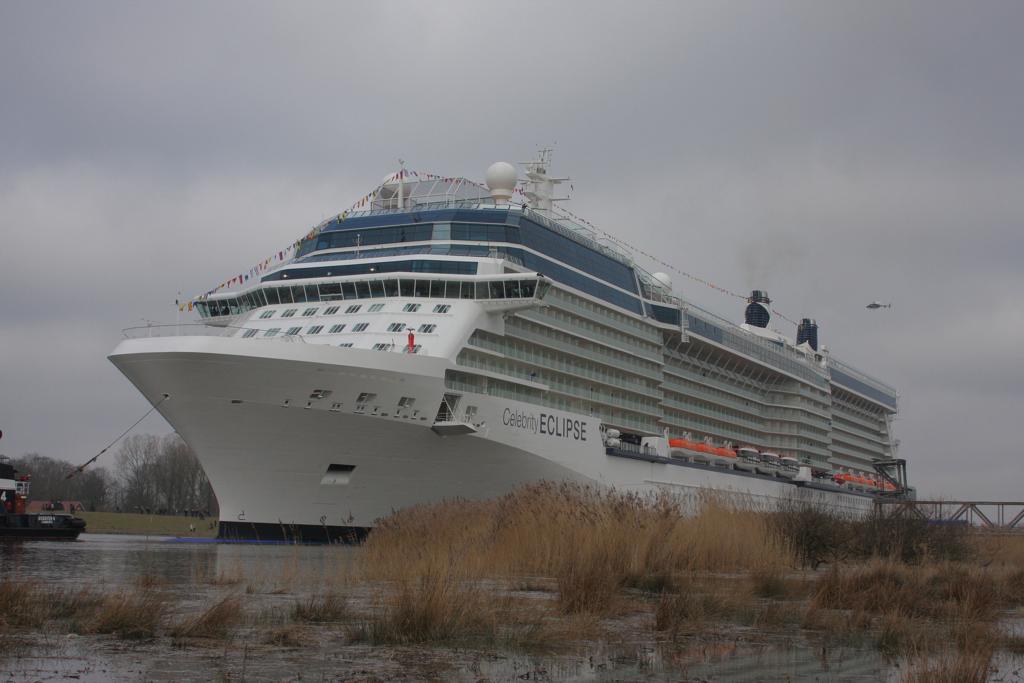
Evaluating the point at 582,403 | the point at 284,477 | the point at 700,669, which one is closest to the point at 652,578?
the point at 700,669

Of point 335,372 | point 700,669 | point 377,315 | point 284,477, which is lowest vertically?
point 700,669

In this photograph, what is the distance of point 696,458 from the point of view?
178 feet

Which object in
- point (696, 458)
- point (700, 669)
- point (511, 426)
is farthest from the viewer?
point (696, 458)

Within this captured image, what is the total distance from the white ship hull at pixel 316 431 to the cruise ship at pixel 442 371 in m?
0.06

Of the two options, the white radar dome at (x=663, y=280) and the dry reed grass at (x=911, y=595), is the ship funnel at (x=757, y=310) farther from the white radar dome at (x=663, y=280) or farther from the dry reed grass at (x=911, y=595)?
the dry reed grass at (x=911, y=595)

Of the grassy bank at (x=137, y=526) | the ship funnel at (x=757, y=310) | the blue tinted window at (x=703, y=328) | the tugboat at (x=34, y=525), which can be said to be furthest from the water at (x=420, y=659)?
the ship funnel at (x=757, y=310)

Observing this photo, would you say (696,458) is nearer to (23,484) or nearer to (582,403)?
(582,403)

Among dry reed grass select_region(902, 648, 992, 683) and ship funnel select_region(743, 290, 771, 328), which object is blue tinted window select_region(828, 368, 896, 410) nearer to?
ship funnel select_region(743, 290, 771, 328)

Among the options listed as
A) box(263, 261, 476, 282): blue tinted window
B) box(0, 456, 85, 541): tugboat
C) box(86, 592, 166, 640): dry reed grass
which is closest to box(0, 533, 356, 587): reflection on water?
box(86, 592, 166, 640): dry reed grass

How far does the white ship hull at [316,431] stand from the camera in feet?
101

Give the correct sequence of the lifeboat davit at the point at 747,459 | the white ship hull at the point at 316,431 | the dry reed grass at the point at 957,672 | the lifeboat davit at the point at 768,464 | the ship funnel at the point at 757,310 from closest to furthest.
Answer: the dry reed grass at the point at 957,672
the white ship hull at the point at 316,431
the lifeboat davit at the point at 747,459
the lifeboat davit at the point at 768,464
the ship funnel at the point at 757,310

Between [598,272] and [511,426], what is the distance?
1407 centimetres

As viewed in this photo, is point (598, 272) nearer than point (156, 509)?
Yes

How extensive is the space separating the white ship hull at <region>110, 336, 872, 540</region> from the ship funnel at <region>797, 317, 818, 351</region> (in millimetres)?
50909
